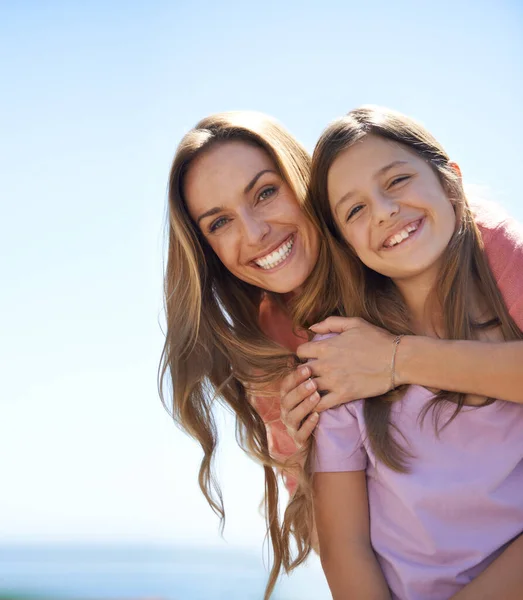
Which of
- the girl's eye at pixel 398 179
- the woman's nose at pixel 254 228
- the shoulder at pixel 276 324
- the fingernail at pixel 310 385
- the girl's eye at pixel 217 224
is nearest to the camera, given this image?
the girl's eye at pixel 398 179

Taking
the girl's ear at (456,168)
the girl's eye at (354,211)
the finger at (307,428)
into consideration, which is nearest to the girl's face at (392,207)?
the girl's eye at (354,211)

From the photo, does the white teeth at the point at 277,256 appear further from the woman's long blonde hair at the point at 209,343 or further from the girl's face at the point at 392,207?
the girl's face at the point at 392,207

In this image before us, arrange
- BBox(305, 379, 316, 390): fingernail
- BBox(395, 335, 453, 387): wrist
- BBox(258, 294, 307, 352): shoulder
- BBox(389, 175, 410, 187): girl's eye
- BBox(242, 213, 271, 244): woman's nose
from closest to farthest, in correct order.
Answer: BBox(395, 335, 453, 387): wrist → BBox(389, 175, 410, 187): girl's eye → BBox(305, 379, 316, 390): fingernail → BBox(242, 213, 271, 244): woman's nose → BBox(258, 294, 307, 352): shoulder

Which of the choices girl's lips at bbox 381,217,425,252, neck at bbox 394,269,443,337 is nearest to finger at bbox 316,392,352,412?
neck at bbox 394,269,443,337

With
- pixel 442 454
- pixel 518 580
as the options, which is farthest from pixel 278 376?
pixel 518 580

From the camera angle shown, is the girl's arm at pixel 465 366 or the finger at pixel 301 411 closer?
the girl's arm at pixel 465 366

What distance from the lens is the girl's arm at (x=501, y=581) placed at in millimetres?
2314

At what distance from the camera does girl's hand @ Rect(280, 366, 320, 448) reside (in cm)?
278

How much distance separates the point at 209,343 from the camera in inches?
133

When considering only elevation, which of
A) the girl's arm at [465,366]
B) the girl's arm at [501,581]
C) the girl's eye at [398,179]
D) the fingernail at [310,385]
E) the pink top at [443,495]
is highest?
the girl's eye at [398,179]

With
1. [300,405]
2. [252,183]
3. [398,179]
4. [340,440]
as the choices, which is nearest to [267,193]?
[252,183]

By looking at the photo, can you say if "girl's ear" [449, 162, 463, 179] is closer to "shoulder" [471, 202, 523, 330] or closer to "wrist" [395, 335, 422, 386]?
"shoulder" [471, 202, 523, 330]

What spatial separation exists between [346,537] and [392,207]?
3.61 feet

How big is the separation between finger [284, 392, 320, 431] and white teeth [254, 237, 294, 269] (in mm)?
645
